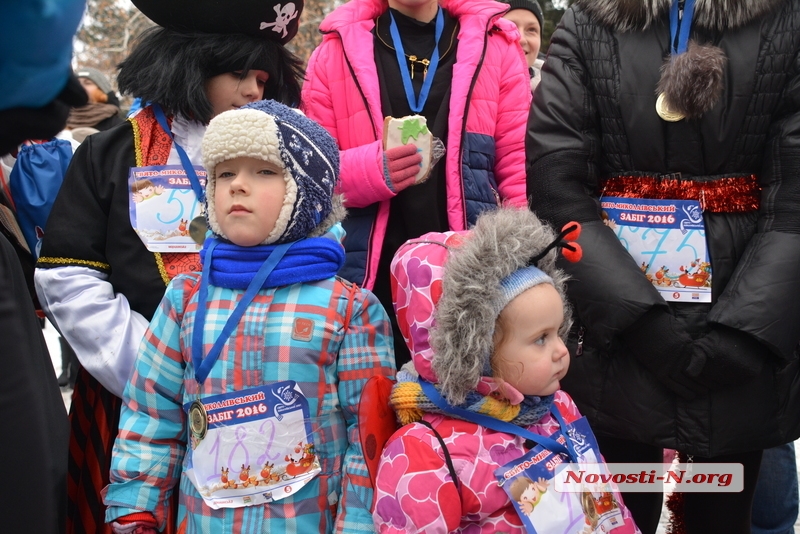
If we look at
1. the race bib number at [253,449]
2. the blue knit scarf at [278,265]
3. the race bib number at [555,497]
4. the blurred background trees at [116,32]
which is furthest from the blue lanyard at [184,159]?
the blurred background trees at [116,32]

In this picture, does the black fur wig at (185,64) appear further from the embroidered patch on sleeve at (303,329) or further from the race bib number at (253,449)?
the race bib number at (253,449)

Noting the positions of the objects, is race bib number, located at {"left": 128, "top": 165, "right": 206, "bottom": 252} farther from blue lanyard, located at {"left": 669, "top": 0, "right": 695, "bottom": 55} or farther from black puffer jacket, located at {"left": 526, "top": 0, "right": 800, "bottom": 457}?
blue lanyard, located at {"left": 669, "top": 0, "right": 695, "bottom": 55}

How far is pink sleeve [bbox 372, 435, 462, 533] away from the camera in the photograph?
1752 mm

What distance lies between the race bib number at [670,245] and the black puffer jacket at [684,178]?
34 millimetres

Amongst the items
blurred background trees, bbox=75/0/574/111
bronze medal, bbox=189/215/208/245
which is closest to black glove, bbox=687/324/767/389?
bronze medal, bbox=189/215/208/245

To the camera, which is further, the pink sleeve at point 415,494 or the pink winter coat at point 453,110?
the pink winter coat at point 453,110

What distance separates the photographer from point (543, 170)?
231 cm

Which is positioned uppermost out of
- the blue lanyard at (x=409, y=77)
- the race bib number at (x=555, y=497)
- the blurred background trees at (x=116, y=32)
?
the blue lanyard at (x=409, y=77)

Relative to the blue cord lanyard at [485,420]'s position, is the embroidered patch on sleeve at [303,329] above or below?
above

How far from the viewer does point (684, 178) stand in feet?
7.28

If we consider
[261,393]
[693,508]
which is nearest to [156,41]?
[261,393]

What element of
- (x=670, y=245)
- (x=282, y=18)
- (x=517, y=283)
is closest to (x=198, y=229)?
(x=282, y=18)

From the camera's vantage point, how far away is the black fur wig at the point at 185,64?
2.40 meters

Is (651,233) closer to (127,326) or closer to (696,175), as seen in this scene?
(696,175)
